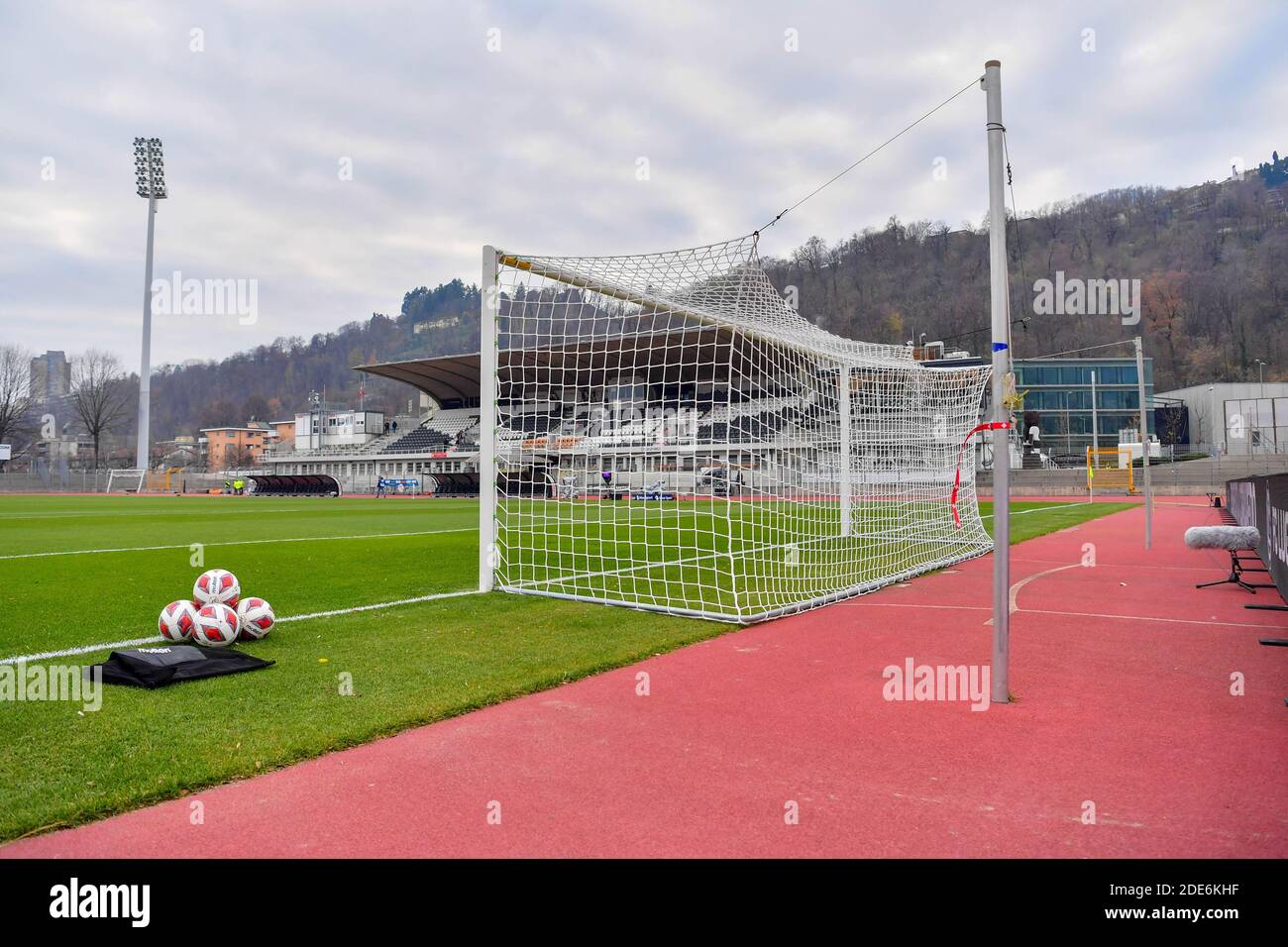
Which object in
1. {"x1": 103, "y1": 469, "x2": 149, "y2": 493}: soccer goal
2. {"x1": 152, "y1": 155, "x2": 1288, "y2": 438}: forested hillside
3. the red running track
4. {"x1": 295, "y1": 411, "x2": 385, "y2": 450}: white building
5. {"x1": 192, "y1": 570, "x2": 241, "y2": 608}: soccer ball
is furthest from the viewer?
{"x1": 295, "y1": 411, "x2": 385, "y2": 450}: white building

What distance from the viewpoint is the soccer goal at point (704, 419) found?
952cm

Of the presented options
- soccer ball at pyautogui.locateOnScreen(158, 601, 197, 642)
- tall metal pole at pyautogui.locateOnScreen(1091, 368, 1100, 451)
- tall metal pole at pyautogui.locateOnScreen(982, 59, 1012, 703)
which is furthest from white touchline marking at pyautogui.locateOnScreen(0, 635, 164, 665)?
tall metal pole at pyautogui.locateOnScreen(1091, 368, 1100, 451)

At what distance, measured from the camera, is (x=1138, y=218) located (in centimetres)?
10675

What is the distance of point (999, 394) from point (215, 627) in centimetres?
604

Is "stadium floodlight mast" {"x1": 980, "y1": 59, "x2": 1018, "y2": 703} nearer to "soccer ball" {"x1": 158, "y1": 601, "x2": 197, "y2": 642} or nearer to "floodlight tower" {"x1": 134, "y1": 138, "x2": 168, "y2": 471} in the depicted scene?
"soccer ball" {"x1": 158, "y1": 601, "x2": 197, "y2": 642}

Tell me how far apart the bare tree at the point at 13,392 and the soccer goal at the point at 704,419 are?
8380 centimetres

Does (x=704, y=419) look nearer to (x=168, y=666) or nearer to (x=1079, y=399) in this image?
(x=168, y=666)

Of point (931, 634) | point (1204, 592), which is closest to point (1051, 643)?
point (931, 634)

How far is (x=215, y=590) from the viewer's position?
Result: 6.92m

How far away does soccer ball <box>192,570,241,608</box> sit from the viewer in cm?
689

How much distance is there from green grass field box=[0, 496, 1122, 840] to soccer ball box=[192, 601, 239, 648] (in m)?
0.24

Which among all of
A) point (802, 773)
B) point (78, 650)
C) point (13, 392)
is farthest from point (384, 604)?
point (13, 392)

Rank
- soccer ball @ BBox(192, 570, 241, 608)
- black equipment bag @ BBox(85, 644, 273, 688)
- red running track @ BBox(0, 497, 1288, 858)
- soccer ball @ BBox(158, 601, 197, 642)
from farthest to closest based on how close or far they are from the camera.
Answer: soccer ball @ BBox(192, 570, 241, 608) < soccer ball @ BBox(158, 601, 197, 642) < black equipment bag @ BBox(85, 644, 273, 688) < red running track @ BBox(0, 497, 1288, 858)

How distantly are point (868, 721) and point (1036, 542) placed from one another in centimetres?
1444
